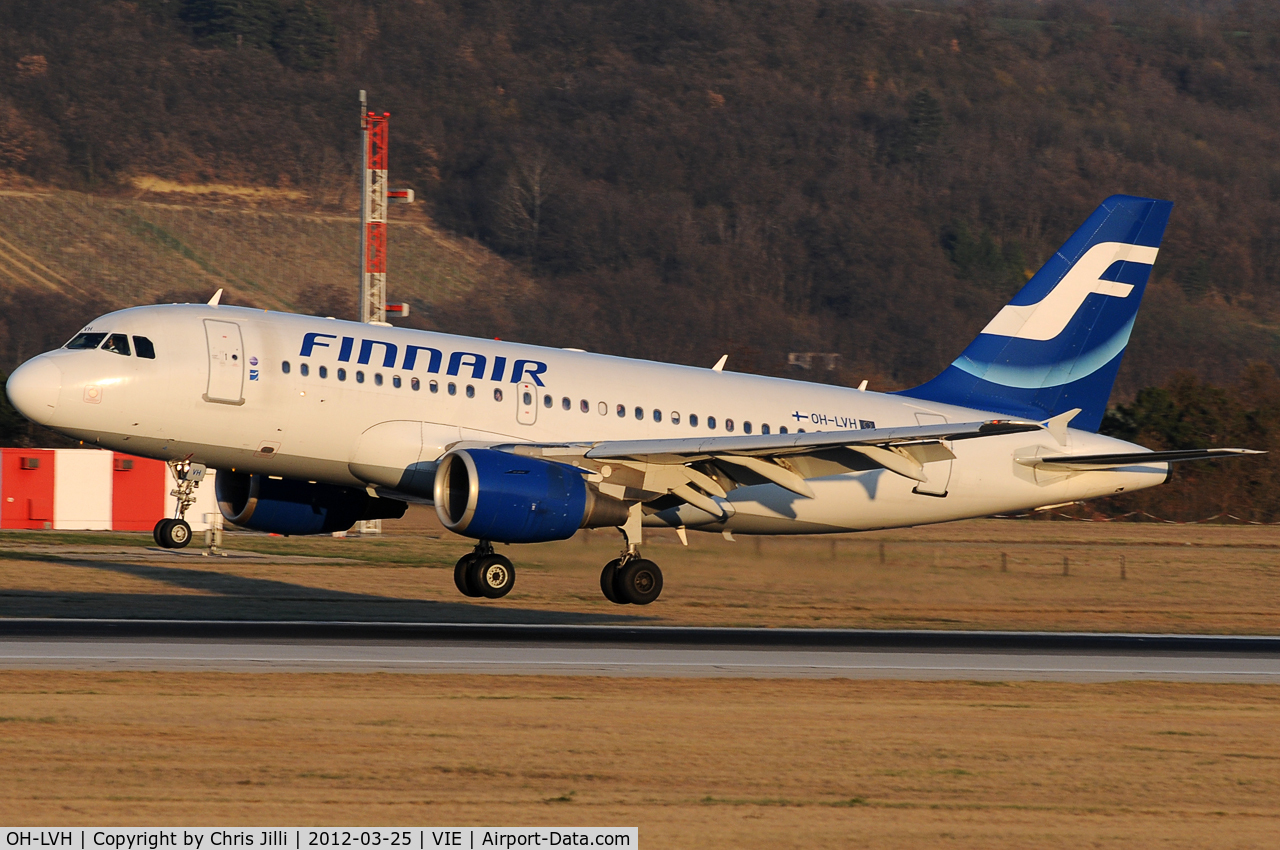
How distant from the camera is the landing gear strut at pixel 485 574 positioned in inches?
1161

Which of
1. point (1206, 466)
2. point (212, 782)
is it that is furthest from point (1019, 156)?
point (212, 782)

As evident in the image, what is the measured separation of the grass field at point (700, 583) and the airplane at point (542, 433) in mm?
1513

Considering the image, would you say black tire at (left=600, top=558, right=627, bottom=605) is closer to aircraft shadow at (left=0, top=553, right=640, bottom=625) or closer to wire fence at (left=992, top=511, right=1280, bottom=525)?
aircraft shadow at (left=0, top=553, right=640, bottom=625)

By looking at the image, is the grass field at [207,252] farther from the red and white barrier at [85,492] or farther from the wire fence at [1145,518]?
the wire fence at [1145,518]

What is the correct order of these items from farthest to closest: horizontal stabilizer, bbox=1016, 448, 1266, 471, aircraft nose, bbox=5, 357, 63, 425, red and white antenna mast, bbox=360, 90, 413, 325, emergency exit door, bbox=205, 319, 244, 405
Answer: red and white antenna mast, bbox=360, 90, 413, 325 → horizontal stabilizer, bbox=1016, 448, 1266, 471 → emergency exit door, bbox=205, 319, 244, 405 → aircraft nose, bbox=5, 357, 63, 425

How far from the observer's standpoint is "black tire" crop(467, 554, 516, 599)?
29453 millimetres

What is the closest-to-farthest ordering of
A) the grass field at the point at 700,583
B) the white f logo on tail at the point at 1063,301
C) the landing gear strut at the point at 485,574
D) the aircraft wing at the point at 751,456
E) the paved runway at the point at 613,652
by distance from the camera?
the paved runway at the point at 613,652, the aircraft wing at the point at 751,456, the landing gear strut at the point at 485,574, the grass field at the point at 700,583, the white f logo on tail at the point at 1063,301

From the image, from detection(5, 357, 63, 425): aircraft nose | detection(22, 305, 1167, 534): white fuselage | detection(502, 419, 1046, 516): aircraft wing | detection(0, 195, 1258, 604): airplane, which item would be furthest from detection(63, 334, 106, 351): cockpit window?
detection(502, 419, 1046, 516): aircraft wing

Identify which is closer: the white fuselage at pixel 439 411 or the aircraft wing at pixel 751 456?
the white fuselage at pixel 439 411

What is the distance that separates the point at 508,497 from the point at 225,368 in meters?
5.54

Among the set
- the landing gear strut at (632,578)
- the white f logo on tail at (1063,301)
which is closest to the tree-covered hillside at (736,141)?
the white f logo on tail at (1063,301)

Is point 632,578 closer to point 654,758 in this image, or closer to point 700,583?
point 700,583

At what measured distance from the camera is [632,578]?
30.6 m

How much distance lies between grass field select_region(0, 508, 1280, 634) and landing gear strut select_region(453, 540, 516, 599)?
1121 millimetres
